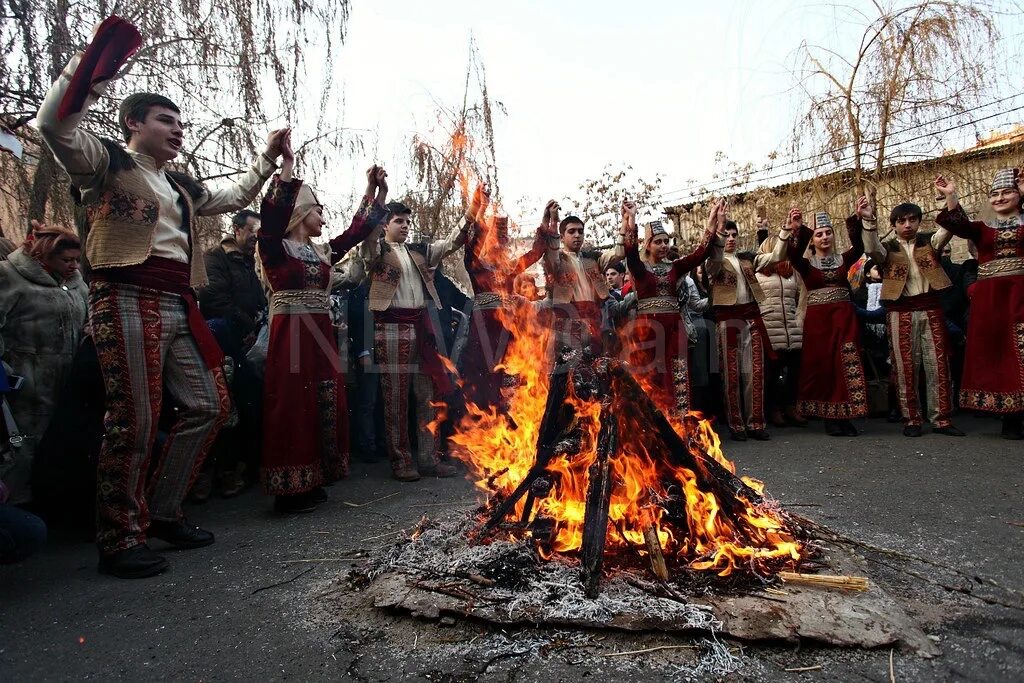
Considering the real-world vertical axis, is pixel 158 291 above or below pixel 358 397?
above

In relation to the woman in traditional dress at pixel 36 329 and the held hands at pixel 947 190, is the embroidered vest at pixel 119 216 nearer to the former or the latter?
the woman in traditional dress at pixel 36 329

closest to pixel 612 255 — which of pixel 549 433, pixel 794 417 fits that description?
pixel 794 417

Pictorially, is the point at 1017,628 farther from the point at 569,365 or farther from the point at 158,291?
the point at 158,291

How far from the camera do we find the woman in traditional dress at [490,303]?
608 centimetres

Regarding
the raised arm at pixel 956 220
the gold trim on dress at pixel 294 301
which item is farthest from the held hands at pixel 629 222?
the raised arm at pixel 956 220

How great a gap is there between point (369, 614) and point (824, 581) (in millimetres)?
1858

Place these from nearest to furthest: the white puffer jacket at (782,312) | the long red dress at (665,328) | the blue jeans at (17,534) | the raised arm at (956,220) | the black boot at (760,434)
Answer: the blue jeans at (17,534) < the raised arm at (956,220) < the long red dress at (665,328) < the black boot at (760,434) < the white puffer jacket at (782,312)

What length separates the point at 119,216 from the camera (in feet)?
10.6

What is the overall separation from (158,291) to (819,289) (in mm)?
6399

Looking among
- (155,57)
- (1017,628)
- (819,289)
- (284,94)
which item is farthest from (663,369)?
(155,57)

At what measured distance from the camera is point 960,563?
9.57ft

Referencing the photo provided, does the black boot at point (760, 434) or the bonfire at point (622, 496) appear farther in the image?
the black boot at point (760, 434)

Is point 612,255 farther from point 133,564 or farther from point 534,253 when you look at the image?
point 133,564

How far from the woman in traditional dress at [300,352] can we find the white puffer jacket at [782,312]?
5.09 meters
